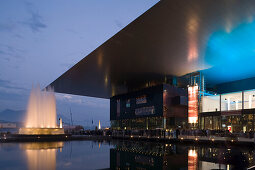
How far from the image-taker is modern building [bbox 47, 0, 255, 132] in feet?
47.2

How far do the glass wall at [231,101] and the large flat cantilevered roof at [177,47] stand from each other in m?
2.23

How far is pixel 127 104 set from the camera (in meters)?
40.3

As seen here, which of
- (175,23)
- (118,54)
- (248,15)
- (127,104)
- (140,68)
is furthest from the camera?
(127,104)

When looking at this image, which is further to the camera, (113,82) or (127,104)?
(127,104)

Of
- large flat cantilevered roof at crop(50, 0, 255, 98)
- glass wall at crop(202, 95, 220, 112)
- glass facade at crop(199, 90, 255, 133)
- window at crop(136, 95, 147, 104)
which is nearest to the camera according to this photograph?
large flat cantilevered roof at crop(50, 0, 255, 98)

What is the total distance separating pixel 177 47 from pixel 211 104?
43.5 ft

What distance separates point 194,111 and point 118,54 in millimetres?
13087

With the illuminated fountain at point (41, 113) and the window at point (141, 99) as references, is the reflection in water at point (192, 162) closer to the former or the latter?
the illuminated fountain at point (41, 113)

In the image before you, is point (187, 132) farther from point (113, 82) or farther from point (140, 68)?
point (113, 82)

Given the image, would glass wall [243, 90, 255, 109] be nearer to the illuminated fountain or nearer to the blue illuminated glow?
the blue illuminated glow

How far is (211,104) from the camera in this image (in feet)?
99.8

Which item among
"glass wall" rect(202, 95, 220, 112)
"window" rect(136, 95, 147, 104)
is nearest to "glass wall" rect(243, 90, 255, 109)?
"glass wall" rect(202, 95, 220, 112)

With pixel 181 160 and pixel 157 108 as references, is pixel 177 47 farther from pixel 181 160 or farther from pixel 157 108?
pixel 157 108

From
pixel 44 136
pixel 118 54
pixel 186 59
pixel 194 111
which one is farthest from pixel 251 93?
pixel 44 136
